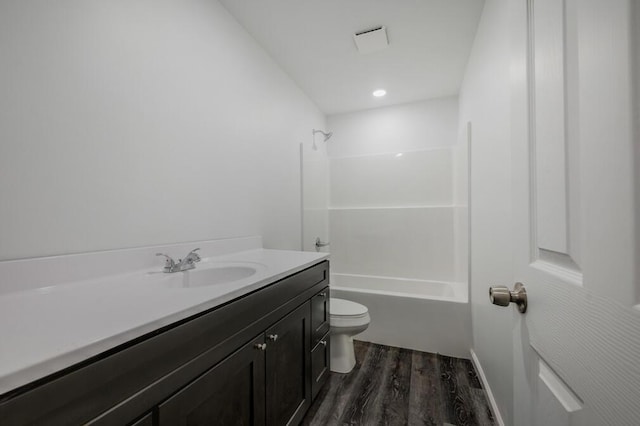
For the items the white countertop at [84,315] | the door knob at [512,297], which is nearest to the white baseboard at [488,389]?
the door knob at [512,297]

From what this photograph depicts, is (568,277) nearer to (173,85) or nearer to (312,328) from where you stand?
(312,328)

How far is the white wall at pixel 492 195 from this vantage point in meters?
1.28

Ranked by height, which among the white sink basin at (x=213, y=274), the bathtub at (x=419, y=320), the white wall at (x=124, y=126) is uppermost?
the white wall at (x=124, y=126)

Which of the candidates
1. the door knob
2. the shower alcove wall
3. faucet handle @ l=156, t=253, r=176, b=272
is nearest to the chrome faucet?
faucet handle @ l=156, t=253, r=176, b=272

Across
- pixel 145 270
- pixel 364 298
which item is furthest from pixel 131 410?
pixel 364 298

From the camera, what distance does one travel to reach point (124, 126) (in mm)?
1089

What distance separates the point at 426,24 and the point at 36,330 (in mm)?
2371

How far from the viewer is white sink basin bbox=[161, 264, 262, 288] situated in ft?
3.86

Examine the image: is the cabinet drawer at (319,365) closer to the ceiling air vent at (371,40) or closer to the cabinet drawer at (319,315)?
the cabinet drawer at (319,315)

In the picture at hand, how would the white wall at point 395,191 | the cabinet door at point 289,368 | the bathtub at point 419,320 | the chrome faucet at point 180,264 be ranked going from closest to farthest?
the cabinet door at point 289,368, the chrome faucet at point 180,264, the bathtub at point 419,320, the white wall at point 395,191

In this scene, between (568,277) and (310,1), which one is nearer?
(568,277)

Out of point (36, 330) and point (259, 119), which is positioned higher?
point (259, 119)

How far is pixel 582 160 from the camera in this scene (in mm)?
413

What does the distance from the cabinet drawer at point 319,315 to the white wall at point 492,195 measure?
3.08 ft
